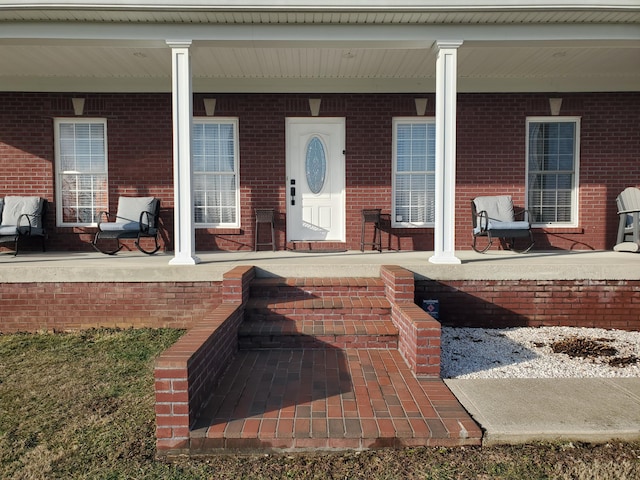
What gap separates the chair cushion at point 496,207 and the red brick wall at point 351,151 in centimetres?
25

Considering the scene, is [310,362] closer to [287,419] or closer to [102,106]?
[287,419]

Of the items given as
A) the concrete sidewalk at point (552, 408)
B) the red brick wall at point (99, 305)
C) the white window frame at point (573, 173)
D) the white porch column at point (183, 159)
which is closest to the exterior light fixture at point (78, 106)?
the white porch column at point (183, 159)

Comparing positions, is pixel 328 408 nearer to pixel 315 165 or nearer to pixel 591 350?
pixel 591 350

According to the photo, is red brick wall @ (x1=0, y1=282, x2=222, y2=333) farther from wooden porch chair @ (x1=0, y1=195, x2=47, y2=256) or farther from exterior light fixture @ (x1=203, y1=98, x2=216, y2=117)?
exterior light fixture @ (x1=203, y1=98, x2=216, y2=117)

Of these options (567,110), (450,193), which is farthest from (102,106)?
(567,110)

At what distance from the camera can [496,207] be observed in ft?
22.8

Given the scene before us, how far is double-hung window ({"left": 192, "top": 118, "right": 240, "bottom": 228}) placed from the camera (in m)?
7.17

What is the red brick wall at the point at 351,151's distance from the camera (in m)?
7.01

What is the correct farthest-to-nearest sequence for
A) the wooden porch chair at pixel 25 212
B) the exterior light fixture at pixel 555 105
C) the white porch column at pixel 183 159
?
the exterior light fixture at pixel 555 105 → the wooden porch chair at pixel 25 212 → the white porch column at pixel 183 159

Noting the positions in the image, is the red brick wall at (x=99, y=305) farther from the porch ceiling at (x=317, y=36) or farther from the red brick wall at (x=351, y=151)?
the porch ceiling at (x=317, y=36)

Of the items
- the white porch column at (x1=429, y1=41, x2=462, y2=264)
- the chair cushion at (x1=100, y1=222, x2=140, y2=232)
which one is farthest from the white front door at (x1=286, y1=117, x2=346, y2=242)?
the chair cushion at (x1=100, y1=222, x2=140, y2=232)

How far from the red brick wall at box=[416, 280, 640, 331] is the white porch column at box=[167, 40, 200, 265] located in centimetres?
273

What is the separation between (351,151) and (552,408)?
502 centimetres

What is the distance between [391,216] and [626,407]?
4.63 m
